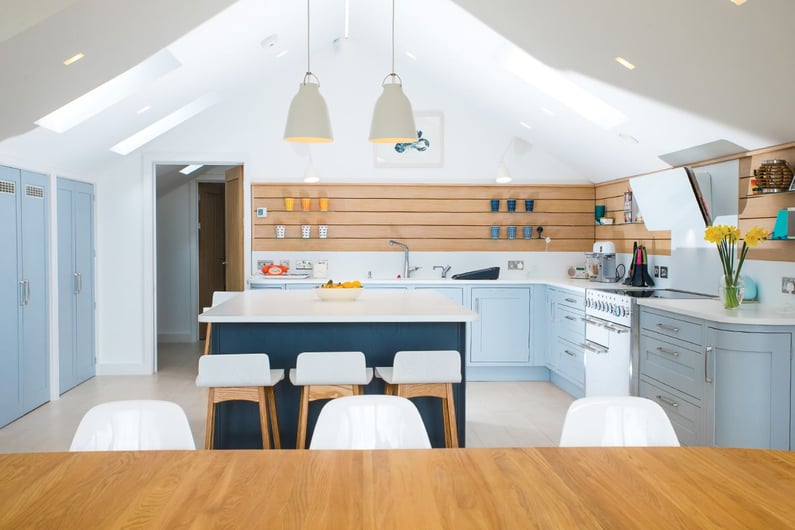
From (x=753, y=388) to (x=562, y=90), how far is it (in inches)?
112

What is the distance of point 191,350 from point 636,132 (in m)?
5.55

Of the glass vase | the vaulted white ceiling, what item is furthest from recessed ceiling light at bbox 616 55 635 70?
the glass vase

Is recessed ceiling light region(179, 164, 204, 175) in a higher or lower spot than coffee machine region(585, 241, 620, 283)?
higher

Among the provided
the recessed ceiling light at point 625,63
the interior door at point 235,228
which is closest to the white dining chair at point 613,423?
the recessed ceiling light at point 625,63

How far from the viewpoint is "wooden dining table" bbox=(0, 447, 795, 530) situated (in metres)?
1.32

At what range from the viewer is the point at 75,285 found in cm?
615

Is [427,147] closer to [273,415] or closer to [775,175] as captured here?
[775,175]

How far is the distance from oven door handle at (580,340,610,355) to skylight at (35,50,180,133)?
376 centimetres

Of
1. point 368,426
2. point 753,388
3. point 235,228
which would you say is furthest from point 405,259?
point 368,426

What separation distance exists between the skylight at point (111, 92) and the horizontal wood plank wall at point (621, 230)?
4073mm

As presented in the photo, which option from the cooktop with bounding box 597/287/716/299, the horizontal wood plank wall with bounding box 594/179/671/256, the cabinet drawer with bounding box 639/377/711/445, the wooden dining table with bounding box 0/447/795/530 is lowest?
the cabinet drawer with bounding box 639/377/711/445

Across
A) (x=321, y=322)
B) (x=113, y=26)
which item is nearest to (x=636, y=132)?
(x=321, y=322)

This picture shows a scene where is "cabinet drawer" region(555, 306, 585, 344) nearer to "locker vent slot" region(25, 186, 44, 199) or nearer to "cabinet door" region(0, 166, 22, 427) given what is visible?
"cabinet door" region(0, 166, 22, 427)

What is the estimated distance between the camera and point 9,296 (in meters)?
4.92
